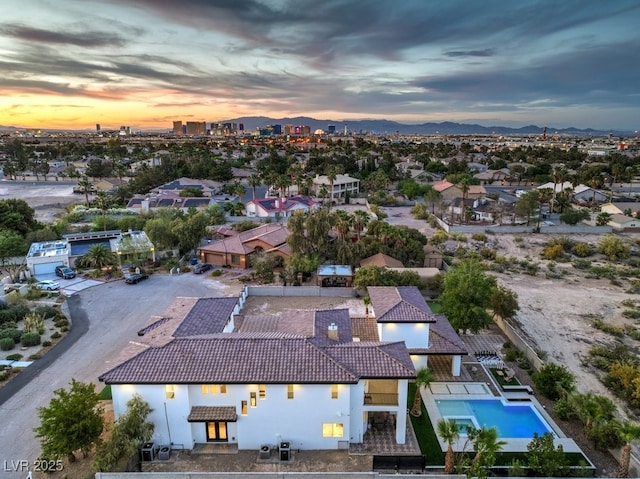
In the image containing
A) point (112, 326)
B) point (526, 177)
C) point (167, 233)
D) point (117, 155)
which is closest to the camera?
point (112, 326)

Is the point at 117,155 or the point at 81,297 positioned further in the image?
the point at 117,155

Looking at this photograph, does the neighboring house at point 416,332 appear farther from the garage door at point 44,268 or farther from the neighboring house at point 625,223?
the neighboring house at point 625,223

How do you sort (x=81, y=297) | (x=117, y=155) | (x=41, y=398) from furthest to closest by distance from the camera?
(x=117, y=155)
(x=81, y=297)
(x=41, y=398)

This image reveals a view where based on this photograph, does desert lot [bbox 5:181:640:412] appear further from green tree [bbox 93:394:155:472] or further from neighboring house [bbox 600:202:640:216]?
green tree [bbox 93:394:155:472]

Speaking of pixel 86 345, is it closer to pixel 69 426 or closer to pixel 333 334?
pixel 69 426

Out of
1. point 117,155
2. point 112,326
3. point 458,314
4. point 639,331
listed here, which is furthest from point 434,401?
point 117,155

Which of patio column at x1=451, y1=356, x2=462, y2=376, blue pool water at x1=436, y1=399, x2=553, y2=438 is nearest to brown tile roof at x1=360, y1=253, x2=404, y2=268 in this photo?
patio column at x1=451, y1=356, x2=462, y2=376

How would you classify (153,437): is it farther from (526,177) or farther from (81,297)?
(526,177)

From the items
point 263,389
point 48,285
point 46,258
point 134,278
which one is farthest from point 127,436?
point 46,258
